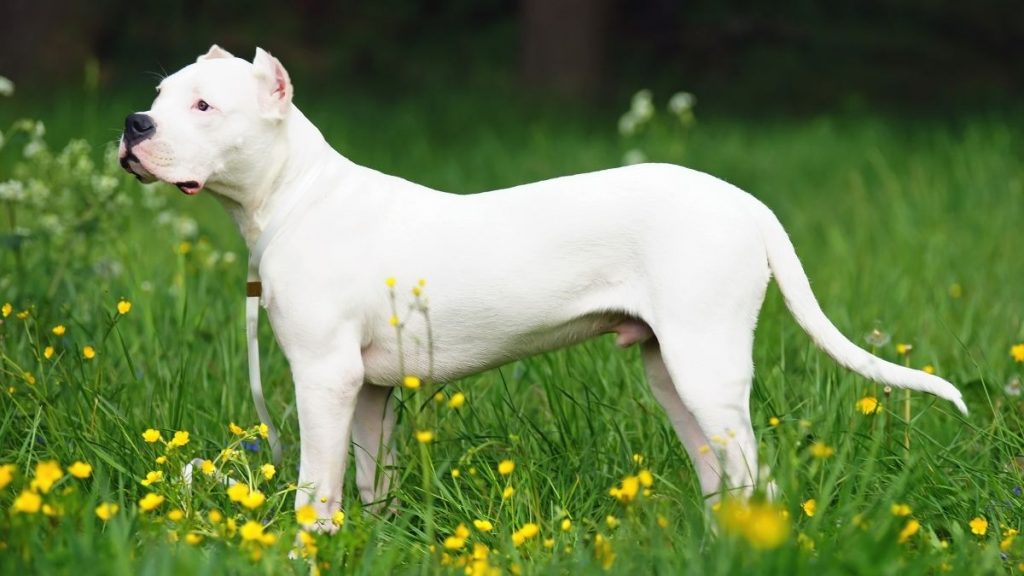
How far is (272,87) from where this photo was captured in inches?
128

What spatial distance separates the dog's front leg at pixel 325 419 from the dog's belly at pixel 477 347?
0.12 metres

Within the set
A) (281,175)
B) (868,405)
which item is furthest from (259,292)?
(868,405)

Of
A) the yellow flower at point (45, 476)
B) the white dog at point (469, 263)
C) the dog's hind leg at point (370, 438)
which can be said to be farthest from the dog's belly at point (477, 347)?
the yellow flower at point (45, 476)

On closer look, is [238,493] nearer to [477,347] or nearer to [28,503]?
[28,503]

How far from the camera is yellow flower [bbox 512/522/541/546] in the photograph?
116 inches

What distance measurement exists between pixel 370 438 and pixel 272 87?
100 centimetres

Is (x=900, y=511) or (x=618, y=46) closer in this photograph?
(x=900, y=511)

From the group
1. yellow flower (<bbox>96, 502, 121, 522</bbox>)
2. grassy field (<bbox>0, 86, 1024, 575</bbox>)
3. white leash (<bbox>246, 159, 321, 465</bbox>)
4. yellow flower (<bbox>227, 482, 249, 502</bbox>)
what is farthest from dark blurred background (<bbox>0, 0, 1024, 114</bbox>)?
yellow flower (<bbox>96, 502, 121, 522</bbox>)

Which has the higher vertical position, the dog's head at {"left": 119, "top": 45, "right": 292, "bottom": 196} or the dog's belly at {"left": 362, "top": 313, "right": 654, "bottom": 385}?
the dog's head at {"left": 119, "top": 45, "right": 292, "bottom": 196}

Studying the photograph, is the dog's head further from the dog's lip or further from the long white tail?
the long white tail

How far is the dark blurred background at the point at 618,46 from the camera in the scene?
12.0m

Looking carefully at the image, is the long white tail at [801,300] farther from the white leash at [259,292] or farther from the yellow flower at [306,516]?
the yellow flower at [306,516]

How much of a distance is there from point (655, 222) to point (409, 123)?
22.8 ft

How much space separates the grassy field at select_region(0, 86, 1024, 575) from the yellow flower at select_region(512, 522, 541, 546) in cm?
4
